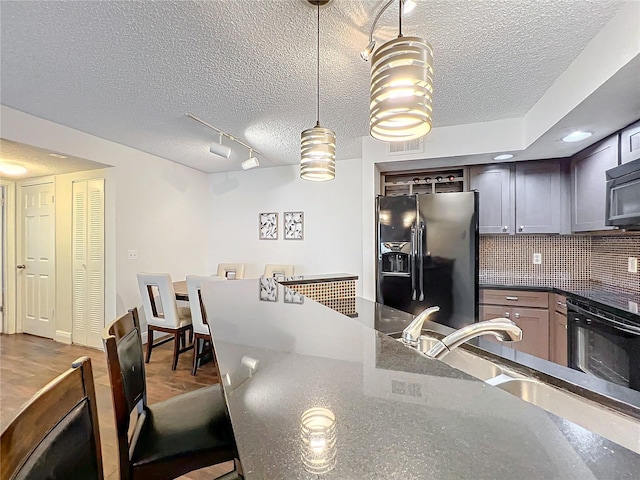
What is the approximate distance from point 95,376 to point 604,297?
4398 millimetres

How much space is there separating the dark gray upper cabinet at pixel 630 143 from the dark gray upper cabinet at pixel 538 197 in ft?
2.87

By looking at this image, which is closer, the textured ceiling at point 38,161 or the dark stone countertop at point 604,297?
the dark stone countertop at point 604,297

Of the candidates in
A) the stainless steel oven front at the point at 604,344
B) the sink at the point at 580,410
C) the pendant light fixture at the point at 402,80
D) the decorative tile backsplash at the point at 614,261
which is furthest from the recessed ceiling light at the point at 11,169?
the decorative tile backsplash at the point at 614,261

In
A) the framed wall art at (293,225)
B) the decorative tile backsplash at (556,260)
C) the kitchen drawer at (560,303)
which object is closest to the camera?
the kitchen drawer at (560,303)

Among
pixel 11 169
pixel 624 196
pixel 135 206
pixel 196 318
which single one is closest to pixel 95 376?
pixel 196 318

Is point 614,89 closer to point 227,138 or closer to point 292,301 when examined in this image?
point 292,301

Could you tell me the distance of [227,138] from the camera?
3.45 metres

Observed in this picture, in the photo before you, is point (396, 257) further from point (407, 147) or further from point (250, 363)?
point (250, 363)

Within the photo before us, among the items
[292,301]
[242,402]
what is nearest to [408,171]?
[292,301]

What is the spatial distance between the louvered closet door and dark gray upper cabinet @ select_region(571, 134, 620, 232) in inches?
196

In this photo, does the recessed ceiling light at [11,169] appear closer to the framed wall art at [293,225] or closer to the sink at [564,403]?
the framed wall art at [293,225]

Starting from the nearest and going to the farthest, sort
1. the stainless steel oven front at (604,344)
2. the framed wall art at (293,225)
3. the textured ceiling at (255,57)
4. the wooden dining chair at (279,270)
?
the textured ceiling at (255,57) < the stainless steel oven front at (604,344) < the wooden dining chair at (279,270) < the framed wall art at (293,225)

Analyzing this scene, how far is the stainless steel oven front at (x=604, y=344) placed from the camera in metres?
1.98

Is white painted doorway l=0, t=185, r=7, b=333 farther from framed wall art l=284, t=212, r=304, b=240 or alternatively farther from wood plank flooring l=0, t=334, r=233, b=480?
framed wall art l=284, t=212, r=304, b=240
